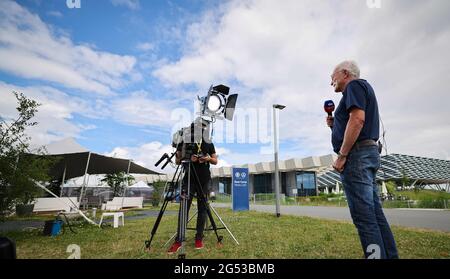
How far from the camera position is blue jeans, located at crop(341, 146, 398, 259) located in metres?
1.96

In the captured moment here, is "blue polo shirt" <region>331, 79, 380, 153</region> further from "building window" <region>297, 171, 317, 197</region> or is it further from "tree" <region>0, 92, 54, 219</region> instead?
"building window" <region>297, 171, 317, 197</region>

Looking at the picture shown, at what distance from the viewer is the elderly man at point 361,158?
2002 millimetres

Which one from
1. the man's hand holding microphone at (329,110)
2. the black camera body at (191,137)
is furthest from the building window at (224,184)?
the man's hand holding microphone at (329,110)

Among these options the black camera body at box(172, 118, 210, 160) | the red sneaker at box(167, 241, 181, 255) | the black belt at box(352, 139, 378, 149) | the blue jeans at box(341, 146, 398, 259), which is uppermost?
the black camera body at box(172, 118, 210, 160)

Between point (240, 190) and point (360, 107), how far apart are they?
428 inches

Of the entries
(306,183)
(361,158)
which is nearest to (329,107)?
(361,158)

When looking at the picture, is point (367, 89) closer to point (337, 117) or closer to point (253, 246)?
point (337, 117)

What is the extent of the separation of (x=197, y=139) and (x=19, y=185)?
4.47 metres

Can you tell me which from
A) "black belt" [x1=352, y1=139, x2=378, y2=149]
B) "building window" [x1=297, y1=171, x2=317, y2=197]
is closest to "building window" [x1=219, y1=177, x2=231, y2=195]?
"building window" [x1=297, y1=171, x2=317, y2=197]

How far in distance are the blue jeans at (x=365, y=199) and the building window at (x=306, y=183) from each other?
117 feet

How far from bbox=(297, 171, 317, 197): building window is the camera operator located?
3455 cm

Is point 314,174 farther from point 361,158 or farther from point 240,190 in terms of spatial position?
point 361,158
